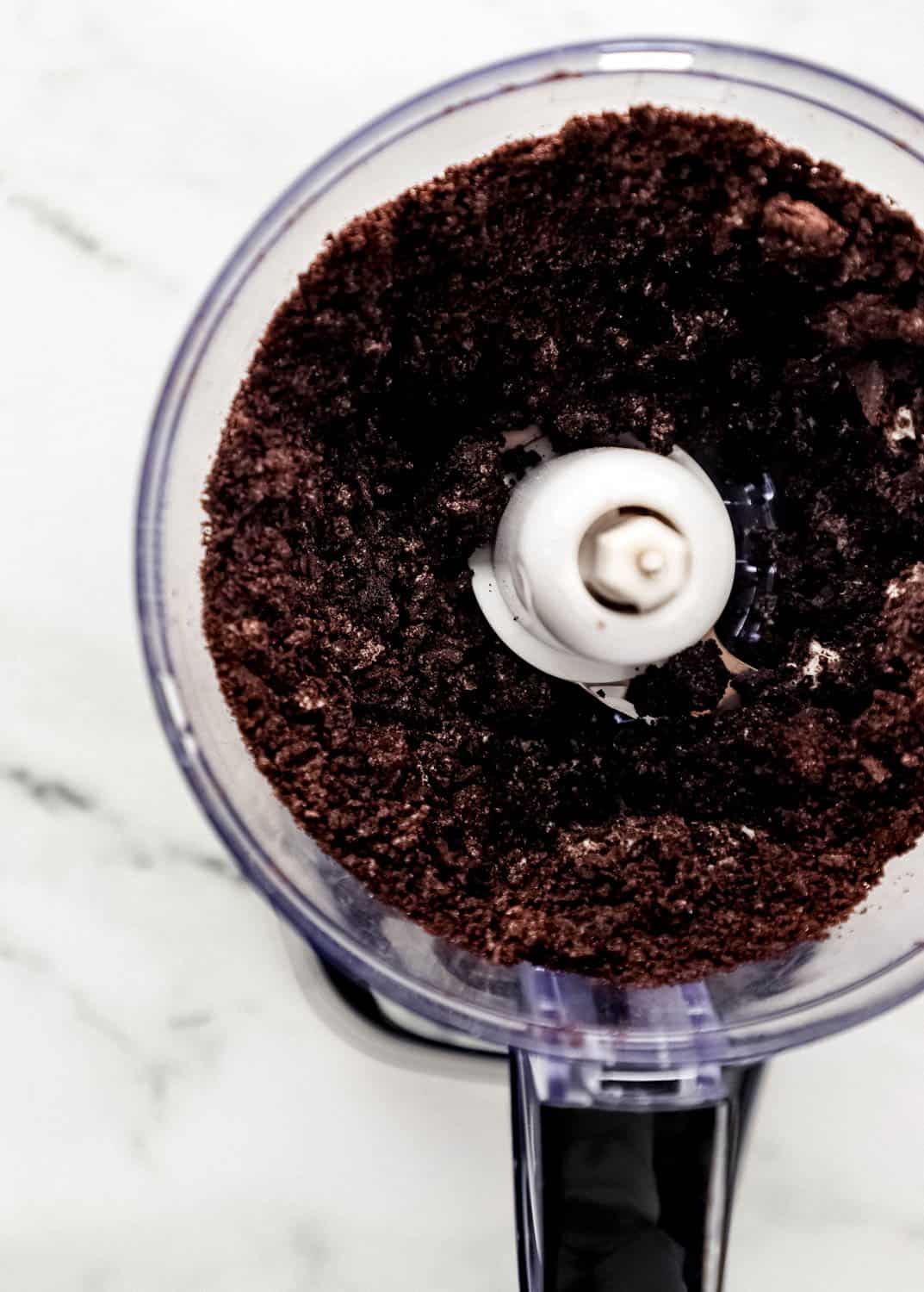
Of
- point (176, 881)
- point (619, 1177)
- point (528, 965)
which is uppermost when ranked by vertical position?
point (176, 881)

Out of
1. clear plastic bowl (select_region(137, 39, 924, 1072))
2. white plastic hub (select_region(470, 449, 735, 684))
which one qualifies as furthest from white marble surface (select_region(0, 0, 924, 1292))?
white plastic hub (select_region(470, 449, 735, 684))

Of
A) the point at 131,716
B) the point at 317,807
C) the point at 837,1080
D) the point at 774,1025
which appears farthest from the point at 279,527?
the point at 837,1080

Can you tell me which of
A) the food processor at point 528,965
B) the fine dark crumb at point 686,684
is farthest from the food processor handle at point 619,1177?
the fine dark crumb at point 686,684

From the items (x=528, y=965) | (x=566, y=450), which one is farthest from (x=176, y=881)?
(x=566, y=450)

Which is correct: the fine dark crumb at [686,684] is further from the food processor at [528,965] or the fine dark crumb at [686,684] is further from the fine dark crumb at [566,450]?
the food processor at [528,965]

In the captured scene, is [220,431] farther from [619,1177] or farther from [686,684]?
[619,1177]

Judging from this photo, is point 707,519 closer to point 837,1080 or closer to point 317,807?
point 317,807
